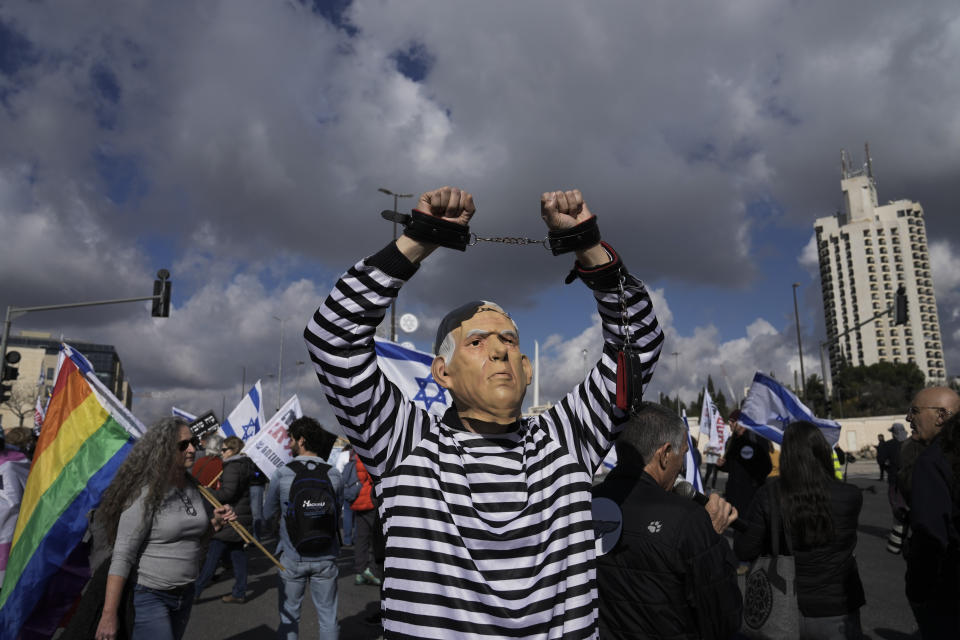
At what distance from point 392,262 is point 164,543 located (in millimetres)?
2868

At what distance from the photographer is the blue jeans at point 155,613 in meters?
3.64

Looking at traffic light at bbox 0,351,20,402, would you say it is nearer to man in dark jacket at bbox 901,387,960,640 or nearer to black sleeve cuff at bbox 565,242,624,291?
black sleeve cuff at bbox 565,242,624,291

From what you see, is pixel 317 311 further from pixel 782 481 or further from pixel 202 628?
pixel 202 628

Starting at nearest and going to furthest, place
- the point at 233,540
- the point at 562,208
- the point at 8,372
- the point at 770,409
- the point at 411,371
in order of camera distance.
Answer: the point at 562,208
the point at 411,371
the point at 233,540
the point at 770,409
the point at 8,372

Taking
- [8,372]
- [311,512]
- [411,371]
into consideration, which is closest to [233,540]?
[311,512]

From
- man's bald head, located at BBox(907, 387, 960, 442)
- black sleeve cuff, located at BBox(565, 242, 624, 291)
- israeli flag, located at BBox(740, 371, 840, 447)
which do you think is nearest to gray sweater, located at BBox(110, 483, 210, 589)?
black sleeve cuff, located at BBox(565, 242, 624, 291)

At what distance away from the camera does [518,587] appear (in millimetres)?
1678

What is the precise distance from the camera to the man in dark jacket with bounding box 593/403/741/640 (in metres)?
2.41

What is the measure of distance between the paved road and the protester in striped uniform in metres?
5.30

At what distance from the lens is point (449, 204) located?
1.88 metres

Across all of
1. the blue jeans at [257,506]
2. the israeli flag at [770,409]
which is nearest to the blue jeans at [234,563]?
the blue jeans at [257,506]

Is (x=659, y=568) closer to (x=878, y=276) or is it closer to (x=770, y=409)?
(x=770, y=409)

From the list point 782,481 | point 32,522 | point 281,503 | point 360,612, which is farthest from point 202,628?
point 782,481

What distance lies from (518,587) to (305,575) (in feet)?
13.4
